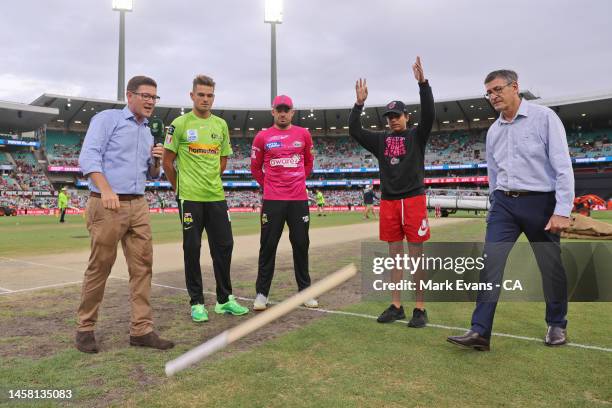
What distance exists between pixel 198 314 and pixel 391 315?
1879 millimetres

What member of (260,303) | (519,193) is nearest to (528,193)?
(519,193)

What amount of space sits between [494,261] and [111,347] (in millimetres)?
3177

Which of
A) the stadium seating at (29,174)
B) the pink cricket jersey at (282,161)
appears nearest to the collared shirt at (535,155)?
the pink cricket jersey at (282,161)

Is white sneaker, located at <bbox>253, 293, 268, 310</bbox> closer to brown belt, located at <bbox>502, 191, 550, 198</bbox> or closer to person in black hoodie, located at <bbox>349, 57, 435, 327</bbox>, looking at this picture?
person in black hoodie, located at <bbox>349, 57, 435, 327</bbox>

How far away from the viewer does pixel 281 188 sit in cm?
472

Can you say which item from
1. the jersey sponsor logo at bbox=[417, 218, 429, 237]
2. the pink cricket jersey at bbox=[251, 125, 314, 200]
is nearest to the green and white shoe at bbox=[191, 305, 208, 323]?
the pink cricket jersey at bbox=[251, 125, 314, 200]

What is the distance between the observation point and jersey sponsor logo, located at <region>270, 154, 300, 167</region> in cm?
472

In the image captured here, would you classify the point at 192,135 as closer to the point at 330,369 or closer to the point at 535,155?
the point at 330,369

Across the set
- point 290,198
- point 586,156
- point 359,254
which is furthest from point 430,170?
point 290,198

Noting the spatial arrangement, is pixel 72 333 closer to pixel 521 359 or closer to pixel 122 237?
pixel 122 237

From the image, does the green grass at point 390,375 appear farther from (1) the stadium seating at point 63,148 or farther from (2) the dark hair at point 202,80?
(1) the stadium seating at point 63,148

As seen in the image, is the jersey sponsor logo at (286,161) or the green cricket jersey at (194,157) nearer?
the green cricket jersey at (194,157)

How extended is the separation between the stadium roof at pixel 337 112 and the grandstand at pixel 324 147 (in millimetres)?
136

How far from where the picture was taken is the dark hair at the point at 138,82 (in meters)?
3.57
